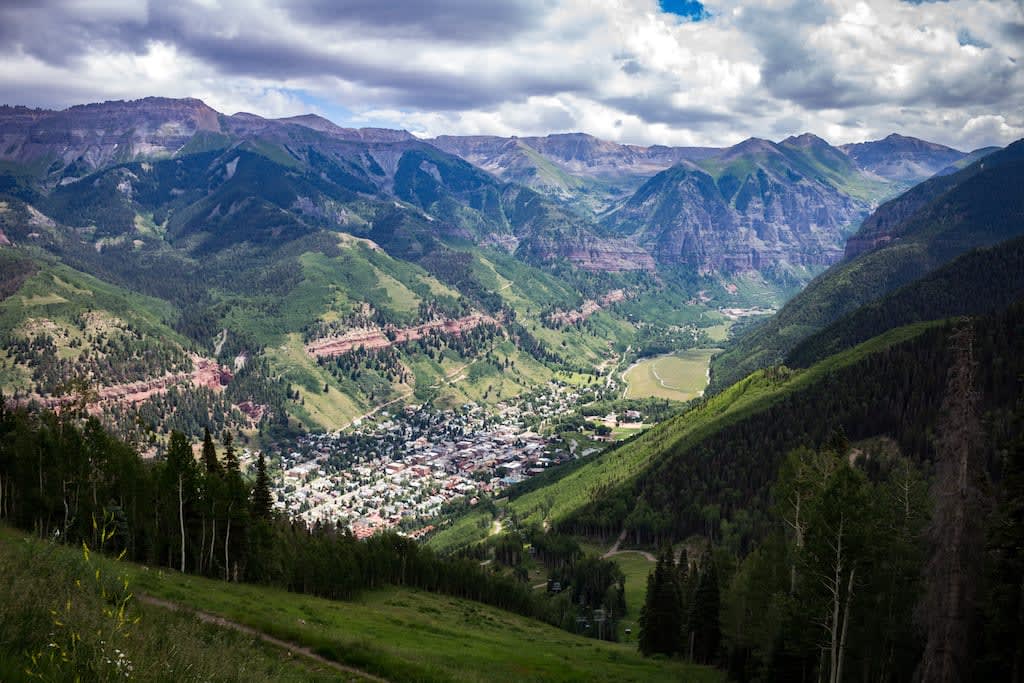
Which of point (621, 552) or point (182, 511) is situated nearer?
point (182, 511)

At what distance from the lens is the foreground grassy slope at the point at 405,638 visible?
33406 millimetres

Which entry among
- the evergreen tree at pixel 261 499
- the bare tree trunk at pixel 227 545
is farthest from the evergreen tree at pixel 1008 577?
the evergreen tree at pixel 261 499

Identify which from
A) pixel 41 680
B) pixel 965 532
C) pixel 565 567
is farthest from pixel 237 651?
pixel 565 567

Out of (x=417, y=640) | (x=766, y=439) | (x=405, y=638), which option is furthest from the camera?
(x=766, y=439)

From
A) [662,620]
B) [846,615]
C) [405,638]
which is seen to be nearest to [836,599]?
[846,615]

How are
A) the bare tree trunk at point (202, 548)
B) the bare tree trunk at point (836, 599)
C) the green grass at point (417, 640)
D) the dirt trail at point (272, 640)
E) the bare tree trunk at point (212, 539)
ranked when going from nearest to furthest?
1. the dirt trail at point (272, 640)
2. the green grass at point (417, 640)
3. the bare tree trunk at point (836, 599)
4. the bare tree trunk at point (212, 539)
5. the bare tree trunk at point (202, 548)

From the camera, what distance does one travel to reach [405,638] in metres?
52.4

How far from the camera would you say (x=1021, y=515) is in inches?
1226

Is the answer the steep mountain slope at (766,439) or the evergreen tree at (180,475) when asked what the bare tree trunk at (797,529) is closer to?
the evergreen tree at (180,475)

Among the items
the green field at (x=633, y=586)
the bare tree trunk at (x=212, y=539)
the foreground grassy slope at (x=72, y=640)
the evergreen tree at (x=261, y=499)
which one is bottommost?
the green field at (x=633, y=586)

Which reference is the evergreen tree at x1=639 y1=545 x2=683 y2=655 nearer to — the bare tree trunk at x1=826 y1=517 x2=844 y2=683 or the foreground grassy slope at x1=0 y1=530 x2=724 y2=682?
the foreground grassy slope at x1=0 y1=530 x2=724 y2=682

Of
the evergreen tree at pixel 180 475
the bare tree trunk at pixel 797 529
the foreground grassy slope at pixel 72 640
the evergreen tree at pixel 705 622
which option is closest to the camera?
the foreground grassy slope at pixel 72 640

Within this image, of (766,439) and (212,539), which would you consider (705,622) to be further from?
(766,439)

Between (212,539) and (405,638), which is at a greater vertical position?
(212,539)
